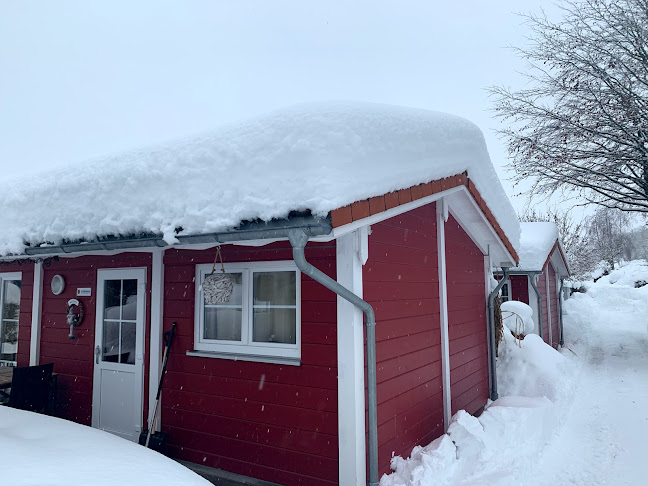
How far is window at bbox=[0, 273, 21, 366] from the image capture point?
6.89m

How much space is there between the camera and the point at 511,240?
7762mm

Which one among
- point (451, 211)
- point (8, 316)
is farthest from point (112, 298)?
point (451, 211)

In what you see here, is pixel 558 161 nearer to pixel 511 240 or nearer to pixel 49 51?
pixel 511 240

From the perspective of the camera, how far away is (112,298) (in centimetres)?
577

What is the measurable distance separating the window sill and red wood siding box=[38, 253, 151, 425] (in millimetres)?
1411

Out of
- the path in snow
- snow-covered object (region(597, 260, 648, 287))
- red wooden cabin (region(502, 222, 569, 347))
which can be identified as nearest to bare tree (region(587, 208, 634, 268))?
snow-covered object (region(597, 260, 648, 287))

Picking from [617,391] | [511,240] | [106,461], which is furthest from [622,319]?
[106,461]

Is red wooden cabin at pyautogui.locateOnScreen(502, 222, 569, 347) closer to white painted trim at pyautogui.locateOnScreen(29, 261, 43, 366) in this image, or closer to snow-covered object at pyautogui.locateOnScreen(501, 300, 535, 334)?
snow-covered object at pyautogui.locateOnScreen(501, 300, 535, 334)

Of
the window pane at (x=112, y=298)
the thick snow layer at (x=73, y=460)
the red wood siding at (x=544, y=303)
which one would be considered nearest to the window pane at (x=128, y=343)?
the window pane at (x=112, y=298)

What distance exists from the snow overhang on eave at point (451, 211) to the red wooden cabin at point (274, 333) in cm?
2

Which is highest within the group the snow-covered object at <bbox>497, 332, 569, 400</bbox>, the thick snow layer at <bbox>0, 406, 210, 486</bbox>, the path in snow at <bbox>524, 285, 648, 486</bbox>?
the thick snow layer at <bbox>0, 406, 210, 486</bbox>

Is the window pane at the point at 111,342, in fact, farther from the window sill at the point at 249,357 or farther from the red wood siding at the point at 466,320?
the red wood siding at the point at 466,320

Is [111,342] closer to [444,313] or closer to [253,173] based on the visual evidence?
[253,173]

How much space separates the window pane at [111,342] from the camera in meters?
5.63
